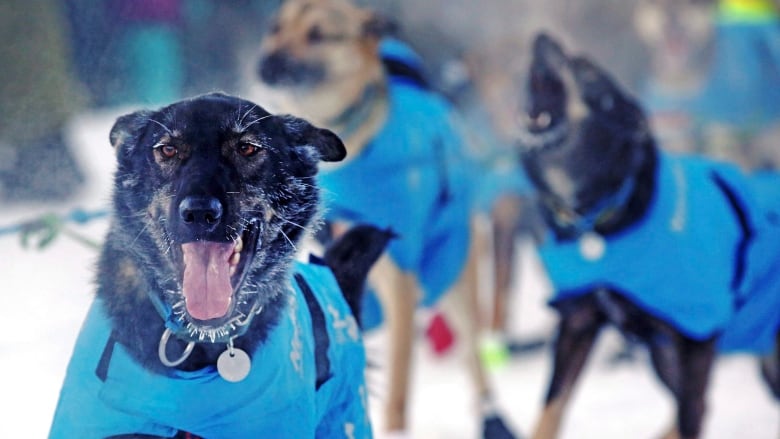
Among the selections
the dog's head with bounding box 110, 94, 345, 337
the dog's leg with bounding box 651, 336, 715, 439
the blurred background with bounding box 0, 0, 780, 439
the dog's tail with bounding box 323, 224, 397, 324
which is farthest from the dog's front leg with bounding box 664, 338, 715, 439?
the dog's head with bounding box 110, 94, 345, 337

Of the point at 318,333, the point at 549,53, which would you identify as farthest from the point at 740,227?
the point at 318,333

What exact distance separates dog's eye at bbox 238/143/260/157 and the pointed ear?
8cm

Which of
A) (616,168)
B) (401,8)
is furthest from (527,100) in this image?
(401,8)

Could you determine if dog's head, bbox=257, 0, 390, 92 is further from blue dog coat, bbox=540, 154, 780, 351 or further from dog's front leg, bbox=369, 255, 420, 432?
blue dog coat, bbox=540, 154, 780, 351

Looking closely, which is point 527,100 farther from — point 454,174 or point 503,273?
point 503,273

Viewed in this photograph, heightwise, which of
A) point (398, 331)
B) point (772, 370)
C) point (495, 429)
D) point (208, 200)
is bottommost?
point (495, 429)

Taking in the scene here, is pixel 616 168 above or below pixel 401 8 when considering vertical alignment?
below

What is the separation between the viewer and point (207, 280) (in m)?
1.10

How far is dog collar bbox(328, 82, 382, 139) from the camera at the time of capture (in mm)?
2015

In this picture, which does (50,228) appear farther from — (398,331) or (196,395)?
(398,331)

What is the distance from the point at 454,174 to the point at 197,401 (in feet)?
4.91

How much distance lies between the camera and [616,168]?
6.97 ft

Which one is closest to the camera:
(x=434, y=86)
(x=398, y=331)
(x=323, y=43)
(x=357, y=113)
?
(x=357, y=113)

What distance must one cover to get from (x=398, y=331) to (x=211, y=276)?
138 centimetres
